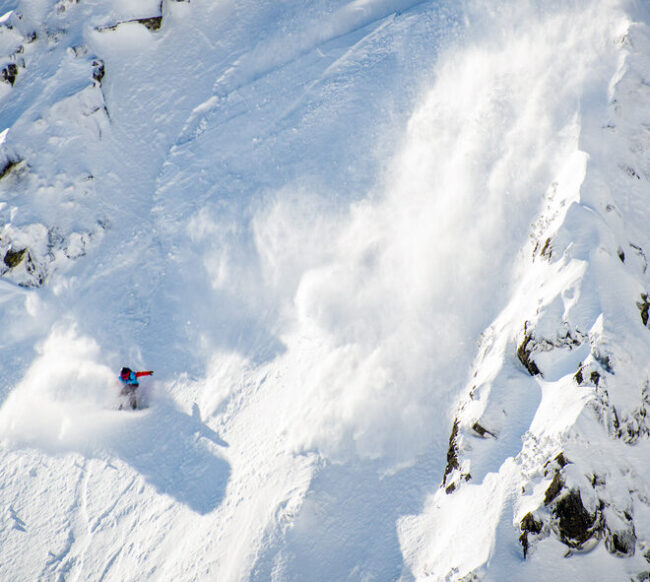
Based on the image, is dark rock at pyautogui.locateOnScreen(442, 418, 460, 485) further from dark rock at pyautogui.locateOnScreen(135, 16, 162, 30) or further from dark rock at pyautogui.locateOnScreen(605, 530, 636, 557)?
dark rock at pyautogui.locateOnScreen(135, 16, 162, 30)

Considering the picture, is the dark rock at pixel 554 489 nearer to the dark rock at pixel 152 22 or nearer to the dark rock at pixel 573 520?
the dark rock at pixel 573 520

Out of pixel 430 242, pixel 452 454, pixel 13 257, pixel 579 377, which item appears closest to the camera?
pixel 579 377

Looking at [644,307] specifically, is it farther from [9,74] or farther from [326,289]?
[9,74]

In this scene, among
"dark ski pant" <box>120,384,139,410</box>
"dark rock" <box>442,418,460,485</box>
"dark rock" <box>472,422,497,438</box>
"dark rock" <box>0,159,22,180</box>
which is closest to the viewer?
"dark rock" <box>472,422,497,438</box>

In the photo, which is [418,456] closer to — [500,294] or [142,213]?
[500,294]

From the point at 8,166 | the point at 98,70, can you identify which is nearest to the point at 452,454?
the point at 8,166

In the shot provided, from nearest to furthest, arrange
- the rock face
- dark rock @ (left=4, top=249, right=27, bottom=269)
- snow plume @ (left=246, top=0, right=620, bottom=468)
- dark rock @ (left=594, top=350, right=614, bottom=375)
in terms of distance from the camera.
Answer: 1. the rock face
2. dark rock @ (left=594, top=350, right=614, bottom=375)
3. snow plume @ (left=246, top=0, right=620, bottom=468)
4. dark rock @ (left=4, top=249, right=27, bottom=269)

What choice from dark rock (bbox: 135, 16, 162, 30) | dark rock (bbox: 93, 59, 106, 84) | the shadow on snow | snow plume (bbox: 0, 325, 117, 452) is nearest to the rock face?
the shadow on snow

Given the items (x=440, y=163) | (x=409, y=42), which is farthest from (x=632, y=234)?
(x=409, y=42)
